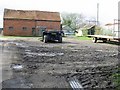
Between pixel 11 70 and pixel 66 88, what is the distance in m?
3.46

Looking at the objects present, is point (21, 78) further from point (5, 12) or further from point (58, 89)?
point (5, 12)

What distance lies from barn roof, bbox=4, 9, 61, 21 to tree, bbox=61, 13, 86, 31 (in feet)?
59.5

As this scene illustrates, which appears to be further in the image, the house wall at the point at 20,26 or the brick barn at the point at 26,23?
the brick barn at the point at 26,23

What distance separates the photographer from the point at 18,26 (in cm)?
6969

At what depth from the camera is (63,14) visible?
95.8 metres

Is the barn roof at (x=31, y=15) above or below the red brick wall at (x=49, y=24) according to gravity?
above

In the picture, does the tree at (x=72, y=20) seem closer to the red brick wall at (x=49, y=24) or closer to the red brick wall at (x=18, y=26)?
the red brick wall at (x=49, y=24)

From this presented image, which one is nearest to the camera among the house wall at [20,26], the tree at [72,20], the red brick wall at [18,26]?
the red brick wall at [18,26]

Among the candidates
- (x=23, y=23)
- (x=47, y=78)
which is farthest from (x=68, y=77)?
(x=23, y=23)

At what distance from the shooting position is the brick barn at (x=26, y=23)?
2719 inches

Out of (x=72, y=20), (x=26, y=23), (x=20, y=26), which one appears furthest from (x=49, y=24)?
(x=72, y=20)

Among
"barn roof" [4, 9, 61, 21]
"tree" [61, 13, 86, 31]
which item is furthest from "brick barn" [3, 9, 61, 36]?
"tree" [61, 13, 86, 31]

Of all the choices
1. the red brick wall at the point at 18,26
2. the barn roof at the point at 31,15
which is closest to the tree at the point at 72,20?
the barn roof at the point at 31,15

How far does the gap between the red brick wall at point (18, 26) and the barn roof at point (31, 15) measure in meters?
1.17
